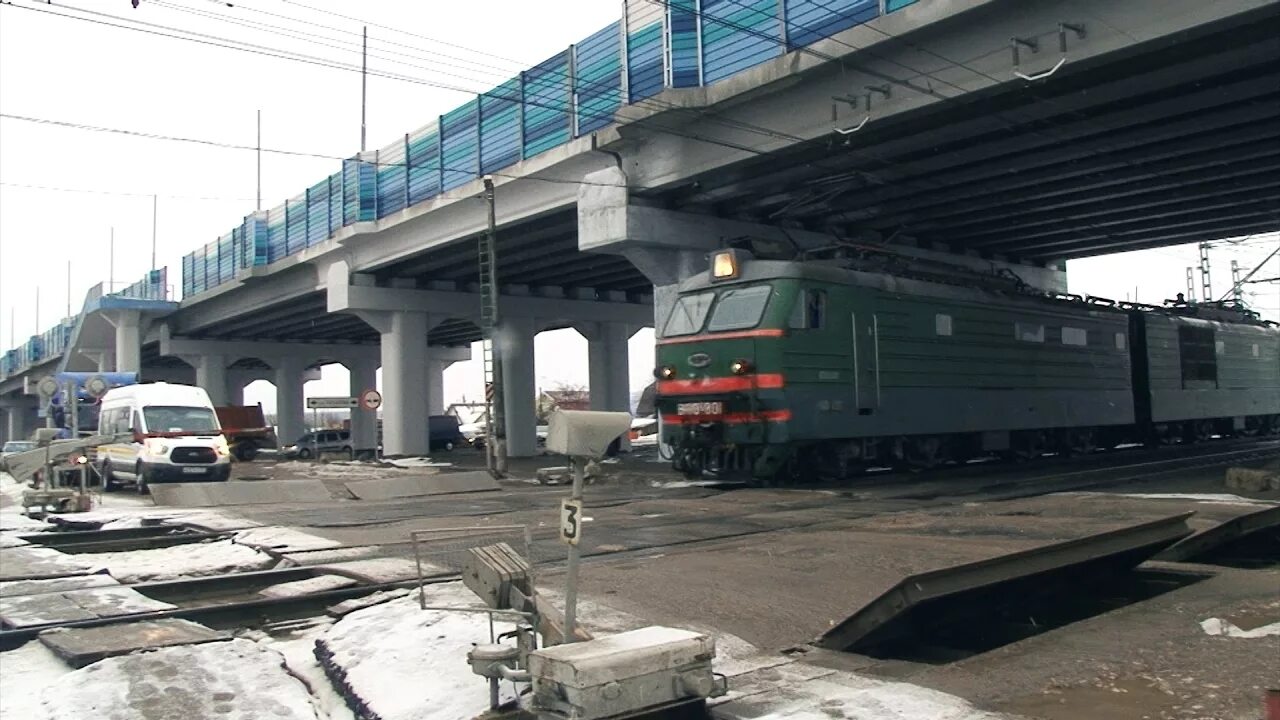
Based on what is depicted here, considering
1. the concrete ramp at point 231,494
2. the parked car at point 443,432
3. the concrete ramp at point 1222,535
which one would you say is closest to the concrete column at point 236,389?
the parked car at point 443,432

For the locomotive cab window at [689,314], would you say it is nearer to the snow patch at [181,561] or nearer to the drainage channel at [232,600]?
the snow patch at [181,561]

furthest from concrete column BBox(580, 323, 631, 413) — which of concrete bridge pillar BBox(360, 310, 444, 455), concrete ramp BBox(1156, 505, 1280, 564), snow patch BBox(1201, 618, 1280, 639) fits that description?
snow patch BBox(1201, 618, 1280, 639)

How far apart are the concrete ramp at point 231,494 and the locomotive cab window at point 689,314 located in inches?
276

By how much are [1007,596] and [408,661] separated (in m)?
4.04

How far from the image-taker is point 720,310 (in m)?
17.2

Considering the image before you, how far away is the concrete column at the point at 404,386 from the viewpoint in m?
34.4

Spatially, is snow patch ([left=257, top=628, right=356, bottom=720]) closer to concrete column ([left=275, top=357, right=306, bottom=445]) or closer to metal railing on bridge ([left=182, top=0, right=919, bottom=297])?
metal railing on bridge ([left=182, top=0, right=919, bottom=297])

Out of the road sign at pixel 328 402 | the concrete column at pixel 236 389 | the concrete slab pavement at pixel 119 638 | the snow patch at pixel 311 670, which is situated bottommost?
the snow patch at pixel 311 670

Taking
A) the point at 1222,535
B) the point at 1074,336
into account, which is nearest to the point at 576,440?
the point at 1222,535

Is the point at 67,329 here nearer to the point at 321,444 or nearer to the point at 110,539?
the point at 321,444

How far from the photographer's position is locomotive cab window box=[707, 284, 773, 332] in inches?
647

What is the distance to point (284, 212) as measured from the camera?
3669 cm

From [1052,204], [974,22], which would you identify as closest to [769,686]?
[974,22]

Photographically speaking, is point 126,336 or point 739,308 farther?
point 126,336
